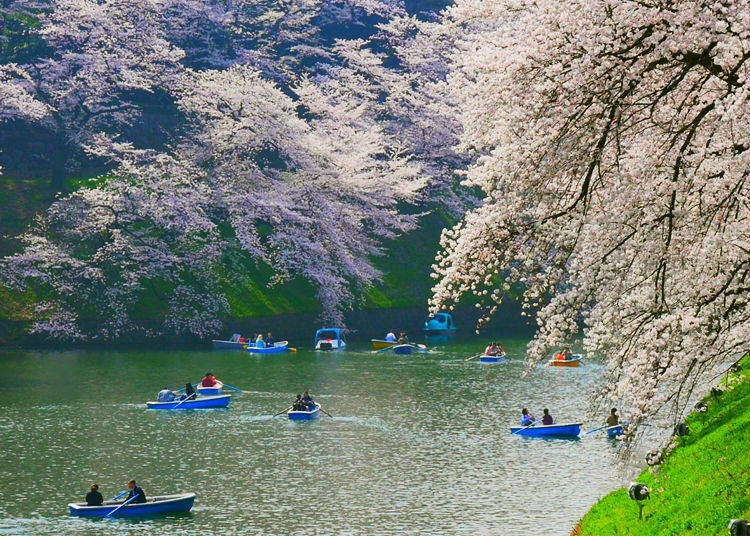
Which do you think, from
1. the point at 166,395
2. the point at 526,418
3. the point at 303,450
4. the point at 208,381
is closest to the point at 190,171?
the point at 208,381

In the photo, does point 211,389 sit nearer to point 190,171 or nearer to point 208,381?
point 208,381

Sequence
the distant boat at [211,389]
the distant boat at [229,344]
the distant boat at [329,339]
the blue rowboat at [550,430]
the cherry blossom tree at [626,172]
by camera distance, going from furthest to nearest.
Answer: the distant boat at [329,339]
the distant boat at [229,344]
the distant boat at [211,389]
the blue rowboat at [550,430]
the cherry blossom tree at [626,172]

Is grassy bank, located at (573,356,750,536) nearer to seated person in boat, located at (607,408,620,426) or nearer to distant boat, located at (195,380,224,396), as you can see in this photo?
seated person in boat, located at (607,408,620,426)

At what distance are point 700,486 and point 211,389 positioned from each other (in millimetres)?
31283

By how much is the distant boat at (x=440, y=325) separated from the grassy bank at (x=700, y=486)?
51295 millimetres

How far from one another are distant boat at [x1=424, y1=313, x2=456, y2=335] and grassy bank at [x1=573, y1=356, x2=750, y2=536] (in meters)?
51.3

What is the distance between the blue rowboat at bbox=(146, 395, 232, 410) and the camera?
46844 mm

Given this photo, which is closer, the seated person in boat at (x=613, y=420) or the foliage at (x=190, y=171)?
the seated person in boat at (x=613, y=420)

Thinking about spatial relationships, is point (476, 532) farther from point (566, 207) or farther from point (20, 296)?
point (20, 296)

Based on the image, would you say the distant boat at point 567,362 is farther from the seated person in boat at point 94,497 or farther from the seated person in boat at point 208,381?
the seated person in boat at point 94,497

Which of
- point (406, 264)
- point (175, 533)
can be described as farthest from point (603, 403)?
point (406, 264)

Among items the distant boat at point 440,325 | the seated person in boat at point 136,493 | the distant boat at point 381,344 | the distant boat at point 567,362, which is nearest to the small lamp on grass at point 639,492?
the seated person in boat at point 136,493

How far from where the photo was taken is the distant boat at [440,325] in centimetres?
8071

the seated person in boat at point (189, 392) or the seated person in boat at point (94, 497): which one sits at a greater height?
the seated person in boat at point (189, 392)
